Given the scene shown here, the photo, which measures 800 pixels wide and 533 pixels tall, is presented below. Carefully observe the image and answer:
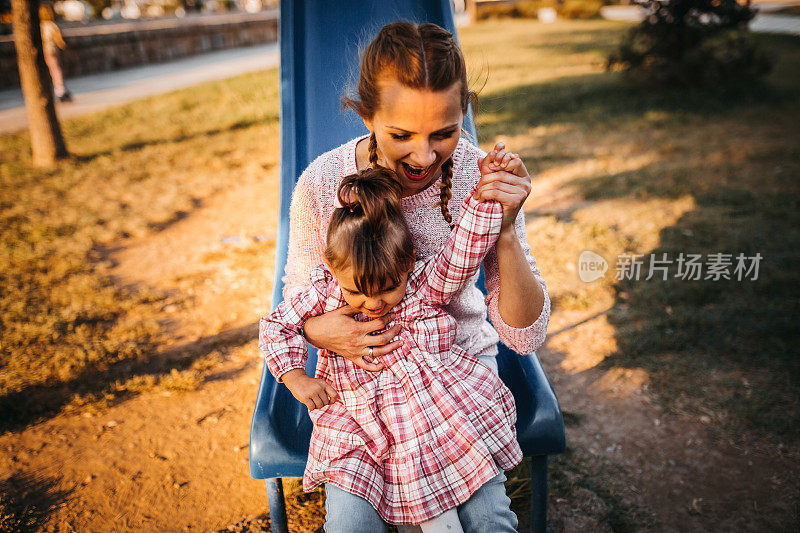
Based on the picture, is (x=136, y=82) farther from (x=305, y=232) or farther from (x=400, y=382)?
(x=400, y=382)

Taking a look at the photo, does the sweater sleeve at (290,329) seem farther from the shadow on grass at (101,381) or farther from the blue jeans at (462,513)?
the shadow on grass at (101,381)

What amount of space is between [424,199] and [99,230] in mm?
3949

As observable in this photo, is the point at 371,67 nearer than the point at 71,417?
Yes

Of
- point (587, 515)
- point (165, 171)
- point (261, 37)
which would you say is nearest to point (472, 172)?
point (587, 515)

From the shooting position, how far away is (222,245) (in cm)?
454

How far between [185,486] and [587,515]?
5.66ft

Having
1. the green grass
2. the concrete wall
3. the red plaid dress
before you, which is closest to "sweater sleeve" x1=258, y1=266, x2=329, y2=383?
the red plaid dress

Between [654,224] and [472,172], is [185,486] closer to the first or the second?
[472,172]

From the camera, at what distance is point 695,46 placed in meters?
7.83

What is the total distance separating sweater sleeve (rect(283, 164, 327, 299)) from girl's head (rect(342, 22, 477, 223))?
14.2 inches

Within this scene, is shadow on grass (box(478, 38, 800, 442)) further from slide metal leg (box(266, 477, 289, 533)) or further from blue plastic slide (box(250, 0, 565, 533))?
slide metal leg (box(266, 477, 289, 533))

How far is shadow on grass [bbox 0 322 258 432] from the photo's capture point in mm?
2844

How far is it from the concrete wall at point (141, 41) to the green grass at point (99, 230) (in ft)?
12.1

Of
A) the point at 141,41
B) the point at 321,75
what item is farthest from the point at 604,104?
the point at 141,41
